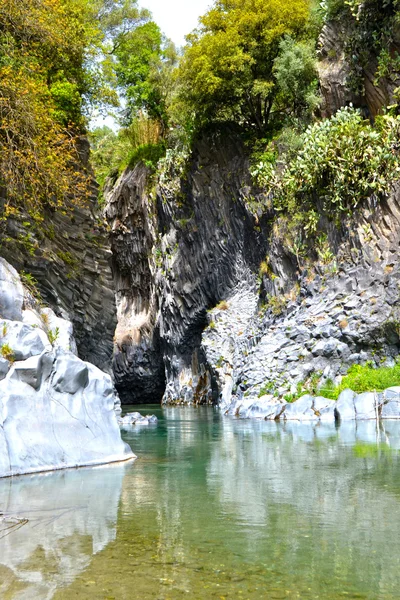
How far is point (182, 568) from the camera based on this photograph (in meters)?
4.18

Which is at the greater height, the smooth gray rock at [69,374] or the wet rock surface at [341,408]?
the smooth gray rock at [69,374]

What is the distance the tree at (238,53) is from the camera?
28609 mm

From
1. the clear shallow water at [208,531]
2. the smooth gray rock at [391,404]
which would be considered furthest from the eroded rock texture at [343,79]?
the clear shallow water at [208,531]

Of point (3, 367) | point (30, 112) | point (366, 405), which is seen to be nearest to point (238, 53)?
point (30, 112)

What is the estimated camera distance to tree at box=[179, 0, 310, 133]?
93.9ft

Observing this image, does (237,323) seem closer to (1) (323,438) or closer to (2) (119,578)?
(1) (323,438)

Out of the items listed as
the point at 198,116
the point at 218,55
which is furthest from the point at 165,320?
the point at 218,55

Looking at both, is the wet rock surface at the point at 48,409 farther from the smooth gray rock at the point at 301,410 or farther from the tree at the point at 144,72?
the tree at the point at 144,72

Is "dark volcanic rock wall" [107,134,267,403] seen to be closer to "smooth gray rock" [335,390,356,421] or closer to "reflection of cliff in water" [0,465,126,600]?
"smooth gray rock" [335,390,356,421]

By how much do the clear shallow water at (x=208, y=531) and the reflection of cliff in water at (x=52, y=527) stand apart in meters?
0.01

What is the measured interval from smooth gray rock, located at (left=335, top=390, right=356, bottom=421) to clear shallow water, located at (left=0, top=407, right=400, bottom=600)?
900 centimetres

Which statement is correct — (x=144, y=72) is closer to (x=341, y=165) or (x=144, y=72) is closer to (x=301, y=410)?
Answer: (x=341, y=165)

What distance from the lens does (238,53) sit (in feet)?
93.1

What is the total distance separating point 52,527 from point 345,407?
49.4 feet
